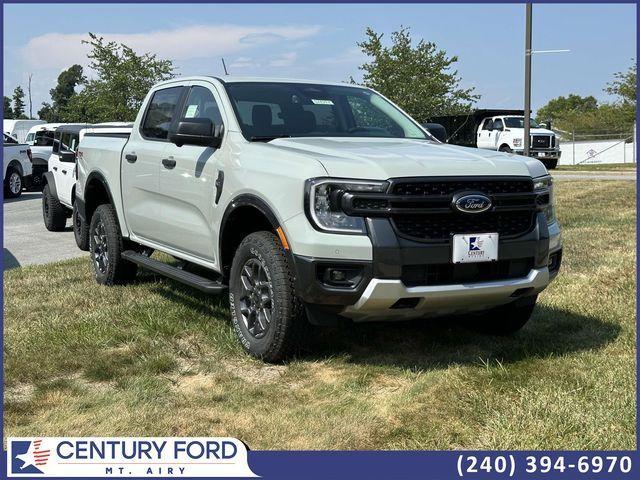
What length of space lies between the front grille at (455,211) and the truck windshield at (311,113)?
1.32 meters

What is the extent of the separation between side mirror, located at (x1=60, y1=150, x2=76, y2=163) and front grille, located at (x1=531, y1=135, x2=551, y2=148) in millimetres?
20324

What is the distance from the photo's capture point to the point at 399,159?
4227mm

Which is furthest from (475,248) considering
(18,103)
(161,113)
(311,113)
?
(18,103)

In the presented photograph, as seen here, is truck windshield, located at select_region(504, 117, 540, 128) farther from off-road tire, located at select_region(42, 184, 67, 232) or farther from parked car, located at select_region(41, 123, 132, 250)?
off-road tire, located at select_region(42, 184, 67, 232)

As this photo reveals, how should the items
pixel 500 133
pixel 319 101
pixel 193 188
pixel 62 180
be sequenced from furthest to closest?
pixel 500 133 → pixel 62 180 → pixel 319 101 → pixel 193 188

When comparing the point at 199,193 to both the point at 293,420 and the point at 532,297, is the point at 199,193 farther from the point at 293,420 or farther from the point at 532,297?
the point at 532,297

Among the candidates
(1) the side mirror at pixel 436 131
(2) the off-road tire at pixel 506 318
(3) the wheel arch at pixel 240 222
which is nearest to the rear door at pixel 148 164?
(3) the wheel arch at pixel 240 222

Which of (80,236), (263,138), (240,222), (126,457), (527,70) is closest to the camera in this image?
(126,457)

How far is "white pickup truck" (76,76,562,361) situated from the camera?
408 cm

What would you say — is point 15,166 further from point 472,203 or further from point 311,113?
point 472,203

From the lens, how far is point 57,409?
13.0ft

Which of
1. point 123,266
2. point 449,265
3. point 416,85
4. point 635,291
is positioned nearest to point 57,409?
point 449,265

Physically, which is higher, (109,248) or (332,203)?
(332,203)

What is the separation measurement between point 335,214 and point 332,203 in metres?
0.06
